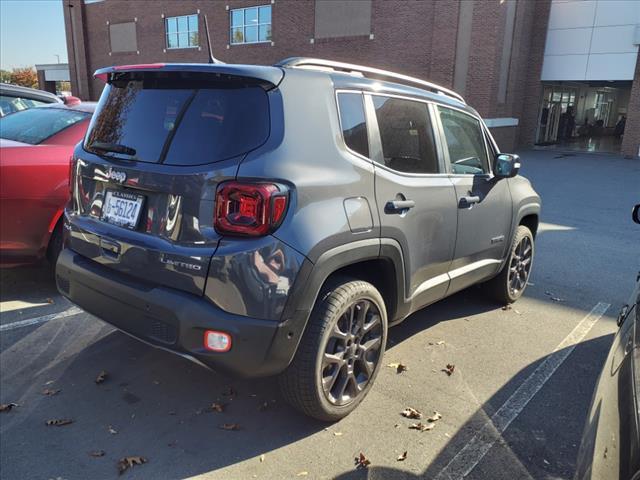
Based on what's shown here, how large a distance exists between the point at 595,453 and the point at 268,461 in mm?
1666

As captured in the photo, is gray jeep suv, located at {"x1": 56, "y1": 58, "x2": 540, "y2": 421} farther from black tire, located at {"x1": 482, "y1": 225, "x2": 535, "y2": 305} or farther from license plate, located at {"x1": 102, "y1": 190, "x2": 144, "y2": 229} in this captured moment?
black tire, located at {"x1": 482, "y1": 225, "x2": 535, "y2": 305}

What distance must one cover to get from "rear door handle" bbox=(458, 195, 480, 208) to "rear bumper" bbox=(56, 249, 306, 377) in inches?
67.6

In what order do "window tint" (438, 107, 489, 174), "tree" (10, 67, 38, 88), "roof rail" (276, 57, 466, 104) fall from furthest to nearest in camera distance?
1. "tree" (10, 67, 38, 88)
2. "window tint" (438, 107, 489, 174)
3. "roof rail" (276, 57, 466, 104)

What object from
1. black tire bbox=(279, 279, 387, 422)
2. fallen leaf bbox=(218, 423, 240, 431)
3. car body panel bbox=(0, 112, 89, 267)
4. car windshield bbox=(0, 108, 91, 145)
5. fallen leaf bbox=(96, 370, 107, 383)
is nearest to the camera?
black tire bbox=(279, 279, 387, 422)

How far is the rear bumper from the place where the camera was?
8.19ft

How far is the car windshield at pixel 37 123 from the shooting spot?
16.1ft

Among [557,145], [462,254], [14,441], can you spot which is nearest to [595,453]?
[462,254]

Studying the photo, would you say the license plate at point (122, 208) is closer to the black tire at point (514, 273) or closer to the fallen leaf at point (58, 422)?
the fallen leaf at point (58, 422)

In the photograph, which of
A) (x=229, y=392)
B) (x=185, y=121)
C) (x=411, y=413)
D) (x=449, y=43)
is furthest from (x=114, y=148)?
(x=449, y=43)

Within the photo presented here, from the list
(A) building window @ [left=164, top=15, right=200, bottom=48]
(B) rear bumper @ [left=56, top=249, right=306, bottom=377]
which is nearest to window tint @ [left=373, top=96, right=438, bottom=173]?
(B) rear bumper @ [left=56, top=249, right=306, bottom=377]

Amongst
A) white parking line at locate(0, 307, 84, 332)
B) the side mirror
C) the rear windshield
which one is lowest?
white parking line at locate(0, 307, 84, 332)

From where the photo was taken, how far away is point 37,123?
5164 mm

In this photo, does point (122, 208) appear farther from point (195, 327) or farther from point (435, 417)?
point (435, 417)

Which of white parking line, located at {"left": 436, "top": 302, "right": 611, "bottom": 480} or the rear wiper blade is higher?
the rear wiper blade
